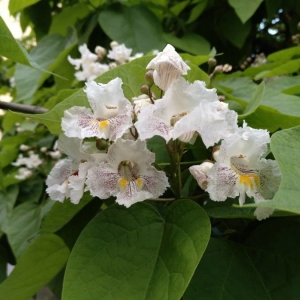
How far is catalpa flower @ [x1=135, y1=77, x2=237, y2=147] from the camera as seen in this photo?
16.6 inches

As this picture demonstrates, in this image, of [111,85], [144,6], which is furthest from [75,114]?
[144,6]

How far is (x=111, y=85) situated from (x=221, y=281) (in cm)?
25

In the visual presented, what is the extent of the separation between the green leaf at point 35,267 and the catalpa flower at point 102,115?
245 millimetres

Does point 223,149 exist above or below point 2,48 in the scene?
below

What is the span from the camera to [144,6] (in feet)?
3.85

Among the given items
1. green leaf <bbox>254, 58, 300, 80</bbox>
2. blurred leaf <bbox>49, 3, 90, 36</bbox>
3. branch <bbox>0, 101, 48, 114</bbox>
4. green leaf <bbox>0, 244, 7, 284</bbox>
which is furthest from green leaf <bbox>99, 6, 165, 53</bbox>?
green leaf <bbox>0, 244, 7, 284</bbox>

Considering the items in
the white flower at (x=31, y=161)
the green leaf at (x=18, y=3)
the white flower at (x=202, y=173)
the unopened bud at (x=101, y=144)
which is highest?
the unopened bud at (x=101, y=144)

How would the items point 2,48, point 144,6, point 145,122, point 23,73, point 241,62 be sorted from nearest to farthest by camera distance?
point 145,122 < point 2,48 < point 23,73 < point 144,6 < point 241,62

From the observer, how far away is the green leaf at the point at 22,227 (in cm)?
79

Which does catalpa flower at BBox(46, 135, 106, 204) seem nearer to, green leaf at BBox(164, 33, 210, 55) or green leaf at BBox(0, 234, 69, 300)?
green leaf at BBox(0, 234, 69, 300)

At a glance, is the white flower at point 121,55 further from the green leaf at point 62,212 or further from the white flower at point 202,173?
the white flower at point 202,173

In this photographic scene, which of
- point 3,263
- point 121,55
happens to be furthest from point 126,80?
point 3,263

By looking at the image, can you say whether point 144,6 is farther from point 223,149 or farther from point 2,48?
point 223,149

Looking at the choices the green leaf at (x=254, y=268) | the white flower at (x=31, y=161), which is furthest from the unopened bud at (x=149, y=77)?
the white flower at (x=31, y=161)
